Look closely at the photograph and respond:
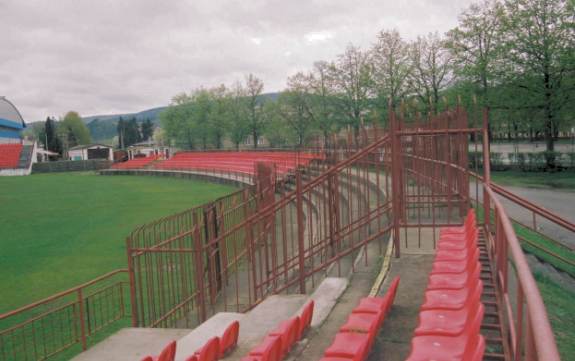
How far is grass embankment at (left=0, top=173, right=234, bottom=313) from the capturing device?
10.4 m

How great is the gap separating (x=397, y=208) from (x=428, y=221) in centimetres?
124

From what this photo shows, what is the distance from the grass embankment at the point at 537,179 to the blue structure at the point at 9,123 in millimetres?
77553

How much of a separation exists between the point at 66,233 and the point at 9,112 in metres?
83.4

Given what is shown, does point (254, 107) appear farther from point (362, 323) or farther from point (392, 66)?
point (362, 323)

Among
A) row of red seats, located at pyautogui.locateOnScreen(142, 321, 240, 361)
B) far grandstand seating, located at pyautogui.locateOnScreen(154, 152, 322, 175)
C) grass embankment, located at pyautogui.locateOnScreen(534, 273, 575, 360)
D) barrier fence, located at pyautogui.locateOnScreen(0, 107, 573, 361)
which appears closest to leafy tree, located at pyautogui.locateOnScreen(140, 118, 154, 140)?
far grandstand seating, located at pyautogui.locateOnScreen(154, 152, 322, 175)

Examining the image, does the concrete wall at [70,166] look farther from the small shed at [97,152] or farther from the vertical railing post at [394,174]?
the vertical railing post at [394,174]

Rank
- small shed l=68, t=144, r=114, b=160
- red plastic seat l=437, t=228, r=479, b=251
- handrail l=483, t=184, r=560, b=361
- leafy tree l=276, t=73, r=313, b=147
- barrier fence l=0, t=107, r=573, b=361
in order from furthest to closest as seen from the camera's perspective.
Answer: small shed l=68, t=144, r=114, b=160 → leafy tree l=276, t=73, r=313, b=147 → barrier fence l=0, t=107, r=573, b=361 → red plastic seat l=437, t=228, r=479, b=251 → handrail l=483, t=184, r=560, b=361

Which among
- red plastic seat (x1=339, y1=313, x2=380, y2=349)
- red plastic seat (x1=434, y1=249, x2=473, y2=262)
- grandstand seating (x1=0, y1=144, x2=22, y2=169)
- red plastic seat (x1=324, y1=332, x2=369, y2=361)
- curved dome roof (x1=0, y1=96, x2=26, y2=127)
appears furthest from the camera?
curved dome roof (x1=0, y1=96, x2=26, y2=127)

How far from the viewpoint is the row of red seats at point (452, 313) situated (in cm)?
281

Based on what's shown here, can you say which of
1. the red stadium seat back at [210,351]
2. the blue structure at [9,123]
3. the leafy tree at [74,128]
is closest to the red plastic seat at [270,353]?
the red stadium seat back at [210,351]

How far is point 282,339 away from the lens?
4176 mm

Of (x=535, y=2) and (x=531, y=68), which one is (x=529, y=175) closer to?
(x=531, y=68)

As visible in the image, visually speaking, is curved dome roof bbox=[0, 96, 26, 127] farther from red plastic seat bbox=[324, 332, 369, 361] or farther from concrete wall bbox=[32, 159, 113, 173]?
red plastic seat bbox=[324, 332, 369, 361]

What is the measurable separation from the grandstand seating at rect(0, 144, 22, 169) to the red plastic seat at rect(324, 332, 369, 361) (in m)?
65.4
